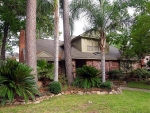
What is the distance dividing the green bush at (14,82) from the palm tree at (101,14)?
5.89 meters

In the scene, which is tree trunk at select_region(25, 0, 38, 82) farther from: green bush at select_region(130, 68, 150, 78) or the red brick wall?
green bush at select_region(130, 68, 150, 78)

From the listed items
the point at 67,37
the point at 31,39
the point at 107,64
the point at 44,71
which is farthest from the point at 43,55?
the point at 107,64

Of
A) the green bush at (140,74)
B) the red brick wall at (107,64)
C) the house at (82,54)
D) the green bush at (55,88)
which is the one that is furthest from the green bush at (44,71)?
the green bush at (140,74)

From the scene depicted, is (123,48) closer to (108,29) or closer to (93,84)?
(108,29)

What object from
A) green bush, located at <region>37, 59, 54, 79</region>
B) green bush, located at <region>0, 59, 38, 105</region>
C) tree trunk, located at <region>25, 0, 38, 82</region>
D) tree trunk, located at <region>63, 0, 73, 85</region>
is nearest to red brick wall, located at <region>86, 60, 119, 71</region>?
tree trunk, located at <region>63, 0, 73, 85</region>

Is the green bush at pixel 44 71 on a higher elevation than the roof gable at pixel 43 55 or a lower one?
lower

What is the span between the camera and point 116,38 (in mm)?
18016

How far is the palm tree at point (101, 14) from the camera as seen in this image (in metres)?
11.9

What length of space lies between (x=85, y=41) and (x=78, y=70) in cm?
727

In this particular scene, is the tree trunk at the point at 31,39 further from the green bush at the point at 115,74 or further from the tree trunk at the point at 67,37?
the green bush at the point at 115,74

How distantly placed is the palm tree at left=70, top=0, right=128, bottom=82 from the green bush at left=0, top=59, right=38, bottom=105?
5.89 metres

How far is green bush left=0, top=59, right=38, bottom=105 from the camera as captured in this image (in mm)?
7190

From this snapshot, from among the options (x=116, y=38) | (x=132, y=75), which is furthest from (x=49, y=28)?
(x=132, y=75)

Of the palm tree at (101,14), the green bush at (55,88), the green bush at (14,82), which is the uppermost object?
the palm tree at (101,14)
